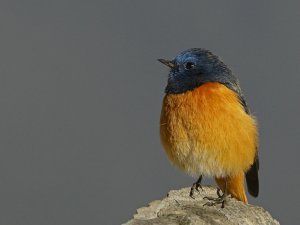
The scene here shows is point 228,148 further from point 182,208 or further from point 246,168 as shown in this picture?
point 182,208

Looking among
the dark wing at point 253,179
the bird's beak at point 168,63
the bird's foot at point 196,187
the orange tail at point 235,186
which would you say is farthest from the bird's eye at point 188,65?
the dark wing at point 253,179

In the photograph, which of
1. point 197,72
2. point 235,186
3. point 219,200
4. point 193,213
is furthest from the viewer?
point 235,186

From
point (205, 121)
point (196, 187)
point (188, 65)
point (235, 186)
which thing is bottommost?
point (235, 186)

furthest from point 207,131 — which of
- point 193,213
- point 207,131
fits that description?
point 193,213

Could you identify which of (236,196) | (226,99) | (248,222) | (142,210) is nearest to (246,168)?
(236,196)

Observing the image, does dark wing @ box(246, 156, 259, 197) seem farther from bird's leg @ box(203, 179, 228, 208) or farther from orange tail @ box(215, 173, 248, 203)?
bird's leg @ box(203, 179, 228, 208)

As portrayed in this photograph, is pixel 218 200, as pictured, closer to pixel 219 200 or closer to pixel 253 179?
pixel 219 200

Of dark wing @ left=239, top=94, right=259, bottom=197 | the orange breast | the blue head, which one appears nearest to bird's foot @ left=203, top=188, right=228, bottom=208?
the orange breast

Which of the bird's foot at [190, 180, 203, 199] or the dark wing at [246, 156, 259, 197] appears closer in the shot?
the bird's foot at [190, 180, 203, 199]
